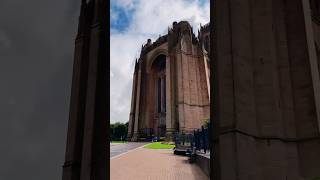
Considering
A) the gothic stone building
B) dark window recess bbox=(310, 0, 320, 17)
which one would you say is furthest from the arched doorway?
dark window recess bbox=(310, 0, 320, 17)

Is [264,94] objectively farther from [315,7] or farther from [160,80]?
[160,80]

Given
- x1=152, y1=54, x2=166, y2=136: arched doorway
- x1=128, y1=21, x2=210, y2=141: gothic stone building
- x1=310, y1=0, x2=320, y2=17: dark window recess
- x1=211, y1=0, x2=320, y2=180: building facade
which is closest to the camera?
x1=211, y1=0, x2=320, y2=180: building facade

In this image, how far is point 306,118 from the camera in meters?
6.86

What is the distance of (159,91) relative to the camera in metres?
59.0

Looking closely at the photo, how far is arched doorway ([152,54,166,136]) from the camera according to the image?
54594 mm

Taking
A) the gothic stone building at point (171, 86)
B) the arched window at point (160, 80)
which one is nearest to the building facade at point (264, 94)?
the gothic stone building at point (171, 86)

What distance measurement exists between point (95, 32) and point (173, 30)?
147 feet

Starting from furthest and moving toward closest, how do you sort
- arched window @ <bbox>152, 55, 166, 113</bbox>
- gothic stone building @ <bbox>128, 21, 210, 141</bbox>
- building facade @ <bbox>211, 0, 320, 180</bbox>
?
arched window @ <bbox>152, 55, 166, 113</bbox>, gothic stone building @ <bbox>128, 21, 210, 141</bbox>, building facade @ <bbox>211, 0, 320, 180</bbox>

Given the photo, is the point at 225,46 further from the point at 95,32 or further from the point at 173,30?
the point at 173,30

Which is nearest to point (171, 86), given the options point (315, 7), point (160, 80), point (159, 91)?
point (159, 91)

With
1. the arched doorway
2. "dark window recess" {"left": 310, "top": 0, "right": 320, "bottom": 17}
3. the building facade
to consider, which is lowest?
the building facade

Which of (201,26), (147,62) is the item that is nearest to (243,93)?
(147,62)

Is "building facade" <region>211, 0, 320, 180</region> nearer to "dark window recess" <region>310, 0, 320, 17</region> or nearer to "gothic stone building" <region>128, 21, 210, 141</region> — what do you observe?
"dark window recess" <region>310, 0, 320, 17</region>

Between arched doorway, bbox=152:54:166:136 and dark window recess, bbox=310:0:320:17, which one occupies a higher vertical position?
arched doorway, bbox=152:54:166:136
